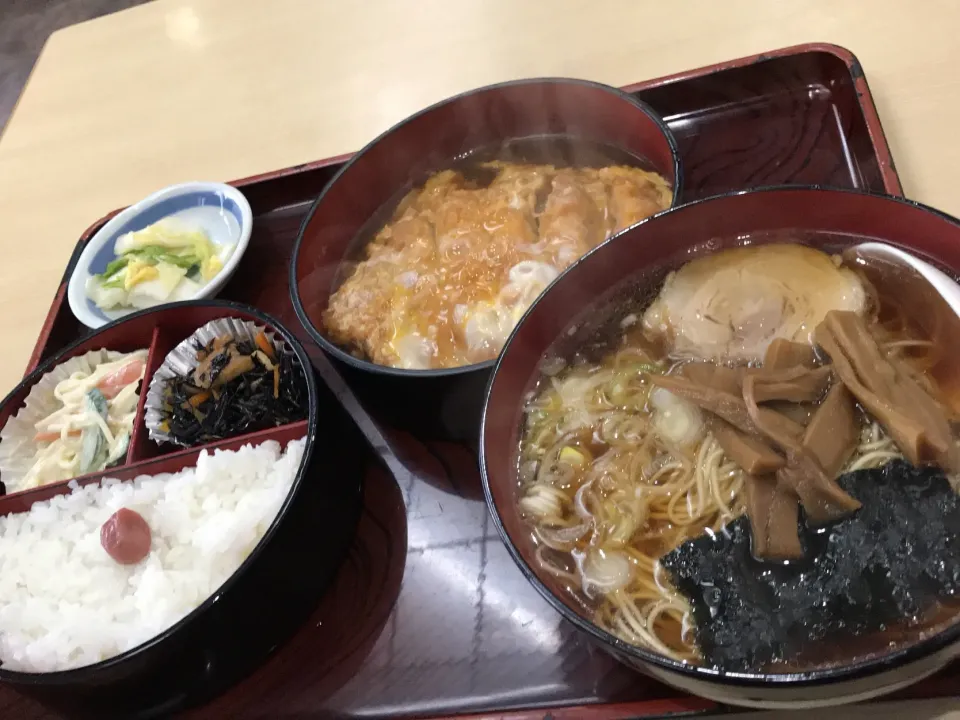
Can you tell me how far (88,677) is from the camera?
4.08ft

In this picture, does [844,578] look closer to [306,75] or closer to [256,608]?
[256,608]

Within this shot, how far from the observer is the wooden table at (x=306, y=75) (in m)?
1.81

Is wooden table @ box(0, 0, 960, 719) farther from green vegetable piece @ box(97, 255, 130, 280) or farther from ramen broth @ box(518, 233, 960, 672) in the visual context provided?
ramen broth @ box(518, 233, 960, 672)

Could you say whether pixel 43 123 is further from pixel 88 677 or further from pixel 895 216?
pixel 895 216

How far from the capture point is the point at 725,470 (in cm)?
109

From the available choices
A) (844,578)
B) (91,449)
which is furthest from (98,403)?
(844,578)

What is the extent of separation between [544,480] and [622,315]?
1.13 ft

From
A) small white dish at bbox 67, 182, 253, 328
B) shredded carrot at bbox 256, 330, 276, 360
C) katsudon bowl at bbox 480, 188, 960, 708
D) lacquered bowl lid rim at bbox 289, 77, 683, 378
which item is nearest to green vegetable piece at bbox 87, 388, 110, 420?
small white dish at bbox 67, 182, 253, 328

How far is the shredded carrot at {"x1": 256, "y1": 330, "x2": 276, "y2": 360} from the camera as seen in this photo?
1.74 metres

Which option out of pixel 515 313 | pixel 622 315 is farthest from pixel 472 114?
pixel 622 315

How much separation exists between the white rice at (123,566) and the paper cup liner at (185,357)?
→ 6.2 inches

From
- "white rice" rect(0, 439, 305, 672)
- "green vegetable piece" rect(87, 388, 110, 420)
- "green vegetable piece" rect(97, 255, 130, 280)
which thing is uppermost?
"green vegetable piece" rect(97, 255, 130, 280)

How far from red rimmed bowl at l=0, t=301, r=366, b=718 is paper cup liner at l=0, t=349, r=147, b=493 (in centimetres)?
64

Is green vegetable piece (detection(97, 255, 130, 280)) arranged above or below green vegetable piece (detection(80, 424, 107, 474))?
above
